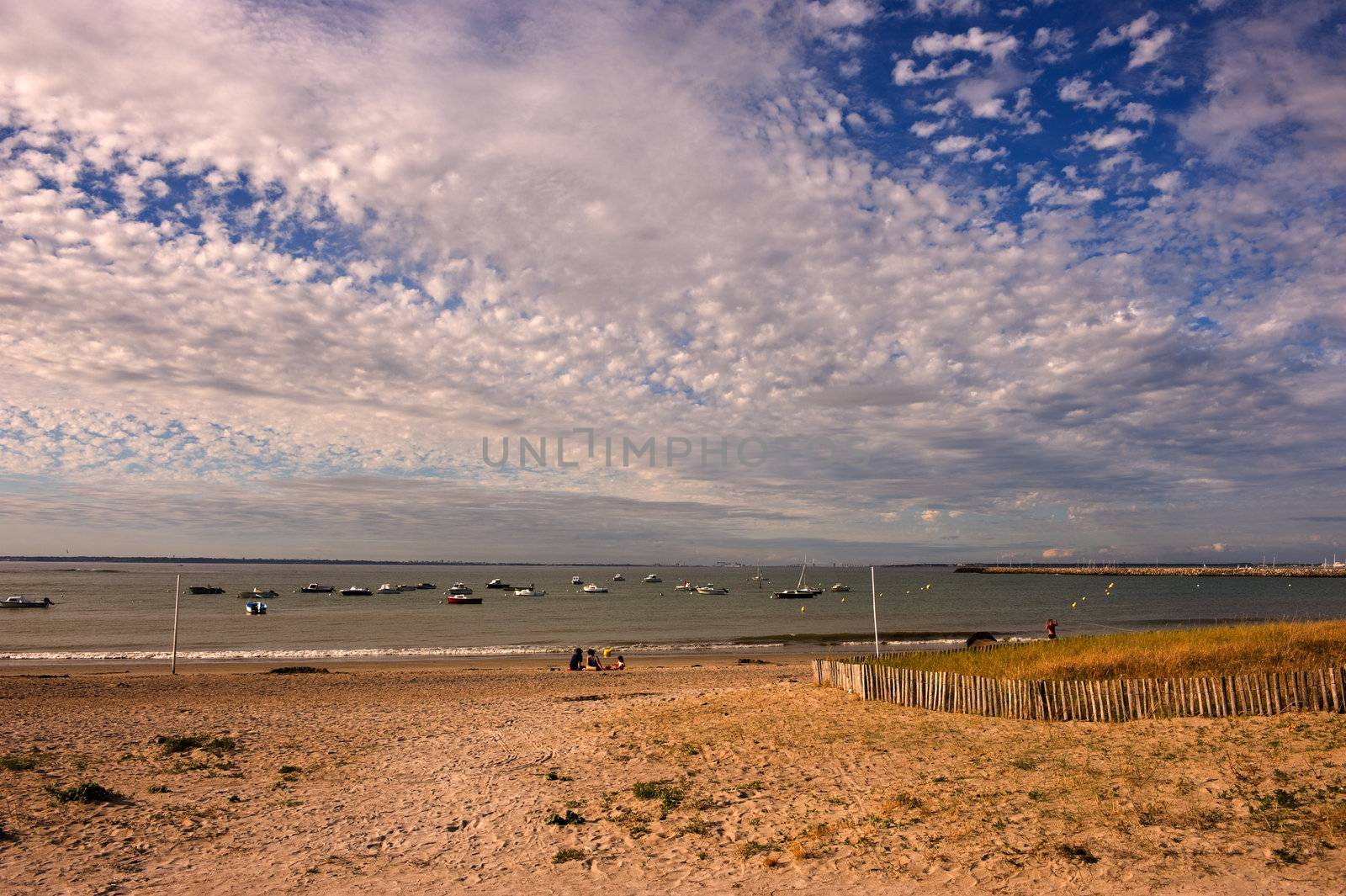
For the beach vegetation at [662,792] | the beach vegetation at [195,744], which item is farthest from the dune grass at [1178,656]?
the beach vegetation at [195,744]

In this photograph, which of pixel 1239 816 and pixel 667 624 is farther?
pixel 667 624

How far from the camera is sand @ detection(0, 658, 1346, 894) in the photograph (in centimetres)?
966

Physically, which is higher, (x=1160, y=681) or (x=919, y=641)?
(x=1160, y=681)

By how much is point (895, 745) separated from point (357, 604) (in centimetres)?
8975

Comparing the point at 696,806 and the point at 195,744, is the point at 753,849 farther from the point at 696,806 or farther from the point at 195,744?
the point at 195,744

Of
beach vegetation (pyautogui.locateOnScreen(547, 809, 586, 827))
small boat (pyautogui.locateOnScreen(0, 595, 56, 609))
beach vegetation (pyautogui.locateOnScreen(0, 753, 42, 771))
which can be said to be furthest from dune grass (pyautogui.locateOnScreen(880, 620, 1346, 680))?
small boat (pyautogui.locateOnScreen(0, 595, 56, 609))

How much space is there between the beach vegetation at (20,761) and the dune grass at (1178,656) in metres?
20.3

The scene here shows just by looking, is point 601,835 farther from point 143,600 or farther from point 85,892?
point 143,600

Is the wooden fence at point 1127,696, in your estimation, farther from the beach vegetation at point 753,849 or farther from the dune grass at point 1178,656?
the beach vegetation at point 753,849

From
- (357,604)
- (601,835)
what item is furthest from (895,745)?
(357,604)

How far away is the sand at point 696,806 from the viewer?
31.7 ft

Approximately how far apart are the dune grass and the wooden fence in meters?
2.00

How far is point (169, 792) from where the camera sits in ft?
45.2

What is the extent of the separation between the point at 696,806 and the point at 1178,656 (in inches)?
498
